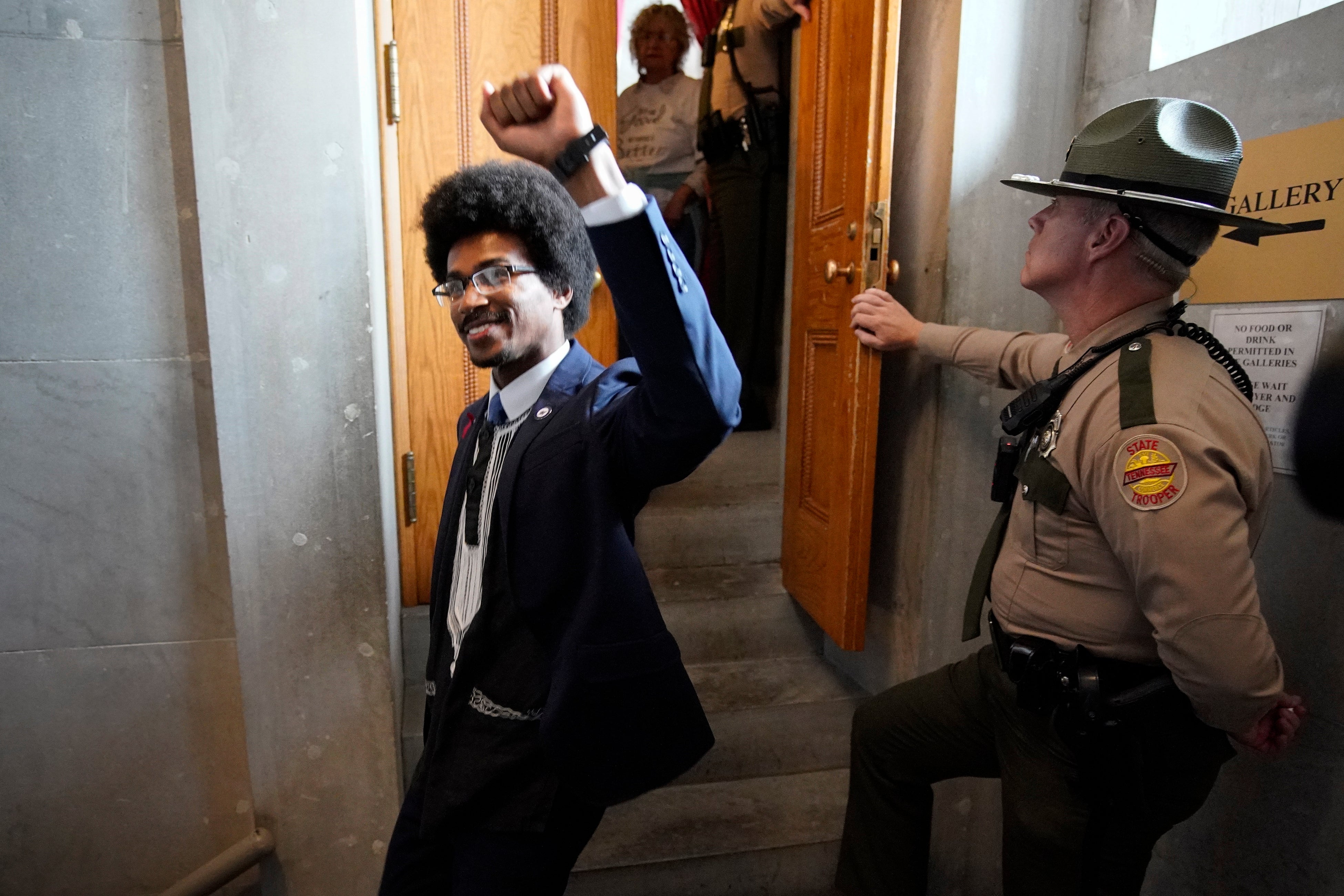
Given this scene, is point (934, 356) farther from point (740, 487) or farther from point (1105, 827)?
point (740, 487)

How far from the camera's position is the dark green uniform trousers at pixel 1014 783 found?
1.17 metres

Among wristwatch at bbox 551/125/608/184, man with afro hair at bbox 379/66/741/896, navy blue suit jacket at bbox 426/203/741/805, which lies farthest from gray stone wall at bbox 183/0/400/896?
wristwatch at bbox 551/125/608/184

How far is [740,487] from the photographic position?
121 inches

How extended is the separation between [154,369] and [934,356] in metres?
1.84

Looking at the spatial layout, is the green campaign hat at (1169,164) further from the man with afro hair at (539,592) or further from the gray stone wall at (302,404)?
the gray stone wall at (302,404)

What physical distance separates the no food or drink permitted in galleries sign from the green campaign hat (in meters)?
0.19

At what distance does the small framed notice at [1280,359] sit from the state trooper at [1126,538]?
0.30 meters

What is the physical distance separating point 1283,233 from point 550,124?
4.35ft

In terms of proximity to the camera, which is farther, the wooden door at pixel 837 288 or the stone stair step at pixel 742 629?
the stone stair step at pixel 742 629

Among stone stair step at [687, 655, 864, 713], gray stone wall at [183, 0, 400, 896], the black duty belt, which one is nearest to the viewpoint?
the black duty belt

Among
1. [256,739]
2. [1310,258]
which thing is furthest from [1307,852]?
[256,739]

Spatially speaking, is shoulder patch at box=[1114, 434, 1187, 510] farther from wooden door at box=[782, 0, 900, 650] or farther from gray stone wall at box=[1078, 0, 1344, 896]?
wooden door at box=[782, 0, 900, 650]

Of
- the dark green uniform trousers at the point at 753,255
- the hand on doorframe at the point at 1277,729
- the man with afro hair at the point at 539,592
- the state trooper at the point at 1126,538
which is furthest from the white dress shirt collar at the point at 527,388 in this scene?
the dark green uniform trousers at the point at 753,255

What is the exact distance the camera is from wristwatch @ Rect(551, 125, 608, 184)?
0.79 metres
